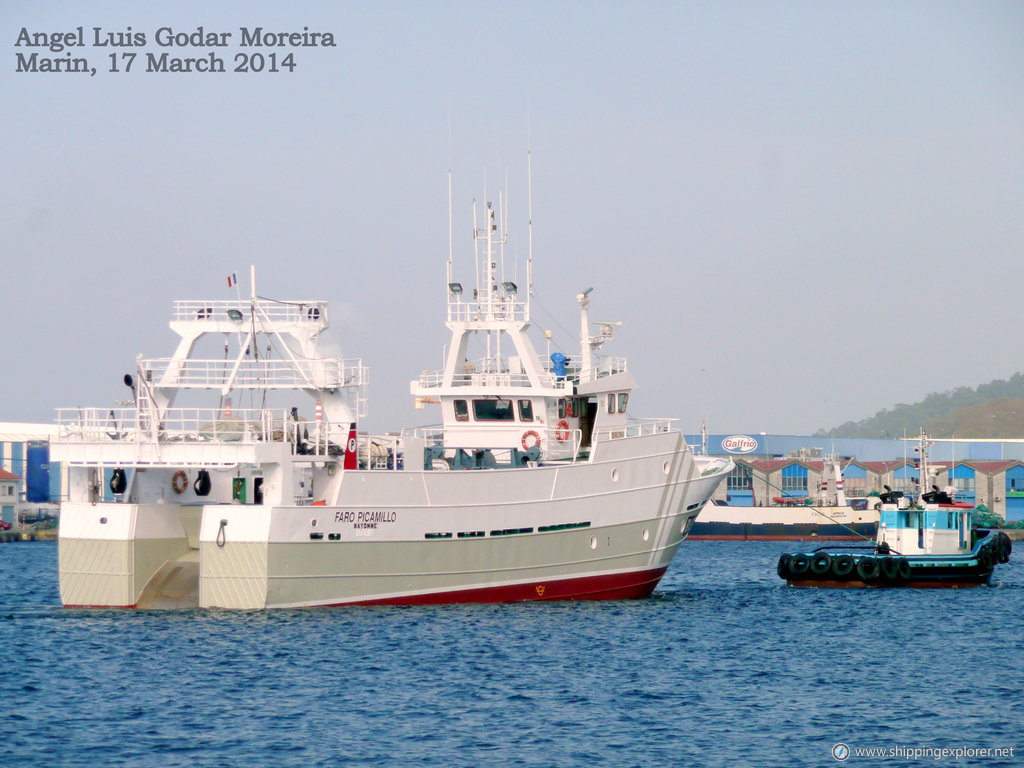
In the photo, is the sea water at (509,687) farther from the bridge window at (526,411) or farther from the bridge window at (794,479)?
the bridge window at (794,479)

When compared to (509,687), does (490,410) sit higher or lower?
higher

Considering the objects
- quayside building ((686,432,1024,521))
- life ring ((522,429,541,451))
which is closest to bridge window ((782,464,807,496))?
quayside building ((686,432,1024,521))

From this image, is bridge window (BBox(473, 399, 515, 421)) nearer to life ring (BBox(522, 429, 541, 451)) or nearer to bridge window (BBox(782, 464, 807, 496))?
life ring (BBox(522, 429, 541, 451))

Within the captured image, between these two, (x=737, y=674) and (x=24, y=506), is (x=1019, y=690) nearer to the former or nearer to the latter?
(x=737, y=674)

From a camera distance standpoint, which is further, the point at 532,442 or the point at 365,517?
the point at 532,442

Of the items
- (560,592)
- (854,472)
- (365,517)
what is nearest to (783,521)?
(854,472)

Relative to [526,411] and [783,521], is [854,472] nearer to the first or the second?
[783,521]

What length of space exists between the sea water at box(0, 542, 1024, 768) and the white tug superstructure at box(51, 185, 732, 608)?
74 centimetres

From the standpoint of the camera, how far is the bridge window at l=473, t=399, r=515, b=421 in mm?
30328

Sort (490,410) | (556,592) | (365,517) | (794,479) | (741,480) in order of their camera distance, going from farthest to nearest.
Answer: (741,480)
(794,479)
(490,410)
(556,592)
(365,517)

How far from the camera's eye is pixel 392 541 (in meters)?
26.9

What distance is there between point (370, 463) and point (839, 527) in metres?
52.6

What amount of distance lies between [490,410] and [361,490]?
15.9 feet

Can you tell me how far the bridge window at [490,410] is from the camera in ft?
99.5
